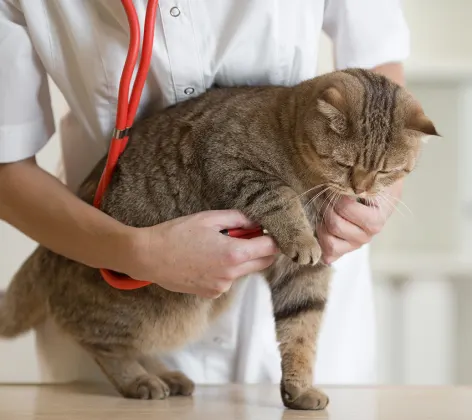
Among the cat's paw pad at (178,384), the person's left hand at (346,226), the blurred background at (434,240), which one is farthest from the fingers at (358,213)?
the blurred background at (434,240)

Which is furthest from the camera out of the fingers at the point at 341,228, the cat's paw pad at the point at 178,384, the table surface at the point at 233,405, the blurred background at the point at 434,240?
the blurred background at the point at 434,240

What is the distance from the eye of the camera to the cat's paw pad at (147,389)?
4.24 ft

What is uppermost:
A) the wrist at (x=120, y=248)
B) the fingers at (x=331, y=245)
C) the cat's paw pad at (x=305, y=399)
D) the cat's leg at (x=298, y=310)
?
the wrist at (x=120, y=248)

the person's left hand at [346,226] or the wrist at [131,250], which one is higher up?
the wrist at [131,250]

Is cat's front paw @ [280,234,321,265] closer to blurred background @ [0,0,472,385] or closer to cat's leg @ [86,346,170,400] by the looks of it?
cat's leg @ [86,346,170,400]

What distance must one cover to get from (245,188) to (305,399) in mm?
331

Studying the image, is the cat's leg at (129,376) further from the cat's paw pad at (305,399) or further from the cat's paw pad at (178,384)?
the cat's paw pad at (305,399)

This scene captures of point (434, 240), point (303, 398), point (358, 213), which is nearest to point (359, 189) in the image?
point (358, 213)

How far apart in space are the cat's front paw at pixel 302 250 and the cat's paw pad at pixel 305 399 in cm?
20

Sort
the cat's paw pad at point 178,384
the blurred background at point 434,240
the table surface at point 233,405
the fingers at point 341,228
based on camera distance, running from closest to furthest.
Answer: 1. the table surface at point 233,405
2. the fingers at point 341,228
3. the cat's paw pad at point 178,384
4. the blurred background at point 434,240

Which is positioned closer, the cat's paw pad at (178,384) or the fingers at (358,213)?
the fingers at (358,213)

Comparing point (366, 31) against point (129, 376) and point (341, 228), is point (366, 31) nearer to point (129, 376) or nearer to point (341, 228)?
point (341, 228)

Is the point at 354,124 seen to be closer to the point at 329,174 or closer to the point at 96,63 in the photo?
the point at 329,174

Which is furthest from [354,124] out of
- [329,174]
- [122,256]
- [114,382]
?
[114,382]
